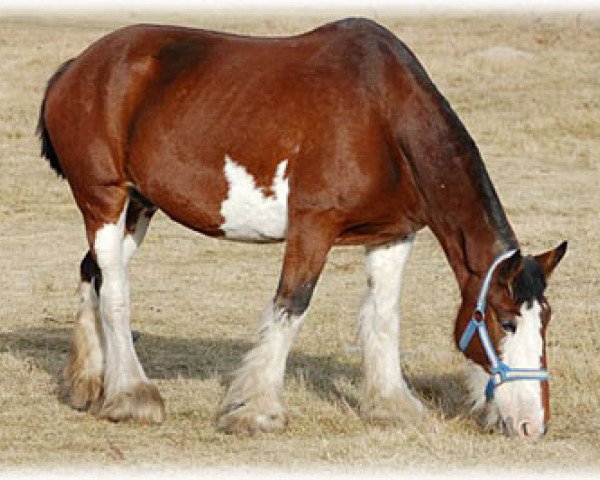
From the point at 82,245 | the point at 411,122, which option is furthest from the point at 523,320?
the point at 82,245

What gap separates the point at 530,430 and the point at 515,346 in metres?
0.41

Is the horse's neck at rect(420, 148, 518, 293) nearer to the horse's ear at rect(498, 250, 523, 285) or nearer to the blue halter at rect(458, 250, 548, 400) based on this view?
the blue halter at rect(458, 250, 548, 400)

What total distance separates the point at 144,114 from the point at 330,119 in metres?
1.25

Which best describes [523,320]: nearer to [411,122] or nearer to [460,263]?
[460,263]

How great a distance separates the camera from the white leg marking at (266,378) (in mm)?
7500

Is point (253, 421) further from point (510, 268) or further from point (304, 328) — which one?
point (304, 328)

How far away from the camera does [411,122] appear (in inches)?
→ 293

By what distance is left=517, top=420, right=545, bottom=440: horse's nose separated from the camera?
6.82m

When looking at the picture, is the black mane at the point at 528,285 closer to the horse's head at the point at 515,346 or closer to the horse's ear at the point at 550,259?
the horse's head at the point at 515,346

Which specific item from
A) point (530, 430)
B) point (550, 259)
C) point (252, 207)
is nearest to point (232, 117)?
point (252, 207)

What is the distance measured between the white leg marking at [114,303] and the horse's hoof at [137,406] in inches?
5.3

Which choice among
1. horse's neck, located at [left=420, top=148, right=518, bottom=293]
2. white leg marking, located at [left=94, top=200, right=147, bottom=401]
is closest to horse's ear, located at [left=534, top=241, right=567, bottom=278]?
horse's neck, located at [left=420, top=148, right=518, bottom=293]

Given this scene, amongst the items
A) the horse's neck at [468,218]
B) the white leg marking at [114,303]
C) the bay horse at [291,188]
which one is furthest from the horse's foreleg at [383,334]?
the white leg marking at [114,303]

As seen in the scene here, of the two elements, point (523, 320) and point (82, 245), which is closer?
point (523, 320)
